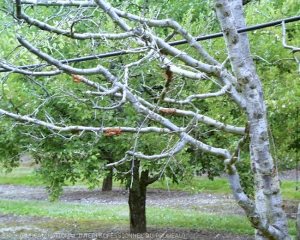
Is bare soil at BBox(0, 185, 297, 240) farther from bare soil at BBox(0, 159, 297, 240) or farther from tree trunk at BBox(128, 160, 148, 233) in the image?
tree trunk at BBox(128, 160, 148, 233)

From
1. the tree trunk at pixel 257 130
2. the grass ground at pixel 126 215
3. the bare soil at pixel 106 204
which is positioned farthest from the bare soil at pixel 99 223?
the tree trunk at pixel 257 130

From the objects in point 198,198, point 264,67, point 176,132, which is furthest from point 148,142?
point 198,198

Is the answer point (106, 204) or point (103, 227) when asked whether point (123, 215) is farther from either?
point (106, 204)

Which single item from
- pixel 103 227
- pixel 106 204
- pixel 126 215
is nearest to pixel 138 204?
pixel 103 227

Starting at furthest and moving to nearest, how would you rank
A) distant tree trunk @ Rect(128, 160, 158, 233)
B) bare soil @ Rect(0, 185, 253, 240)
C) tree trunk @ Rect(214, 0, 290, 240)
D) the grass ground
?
the grass ground
bare soil @ Rect(0, 185, 253, 240)
distant tree trunk @ Rect(128, 160, 158, 233)
tree trunk @ Rect(214, 0, 290, 240)

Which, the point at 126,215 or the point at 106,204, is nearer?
the point at 126,215

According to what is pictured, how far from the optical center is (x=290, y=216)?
1435cm

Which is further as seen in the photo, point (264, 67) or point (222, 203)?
point (222, 203)

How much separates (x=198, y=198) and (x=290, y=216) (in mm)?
4876

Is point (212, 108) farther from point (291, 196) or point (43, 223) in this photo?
point (291, 196)

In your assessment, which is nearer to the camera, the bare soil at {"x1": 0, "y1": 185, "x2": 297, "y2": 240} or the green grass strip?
the bare soil at {"x1": 0, "y1": 185, "x2": 297, "y2": 240}

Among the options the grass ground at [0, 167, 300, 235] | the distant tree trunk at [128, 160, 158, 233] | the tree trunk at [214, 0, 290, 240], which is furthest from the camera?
the grass ground at [0, 167, 300, 235]

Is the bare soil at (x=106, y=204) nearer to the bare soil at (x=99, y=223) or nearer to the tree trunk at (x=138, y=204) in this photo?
the bare soil at (x=99, y=223)

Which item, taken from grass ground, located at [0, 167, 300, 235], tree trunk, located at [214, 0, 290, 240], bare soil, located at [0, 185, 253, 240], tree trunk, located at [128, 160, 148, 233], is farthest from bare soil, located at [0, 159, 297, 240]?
tree trunk, located at [214, 0, 290, 240]
